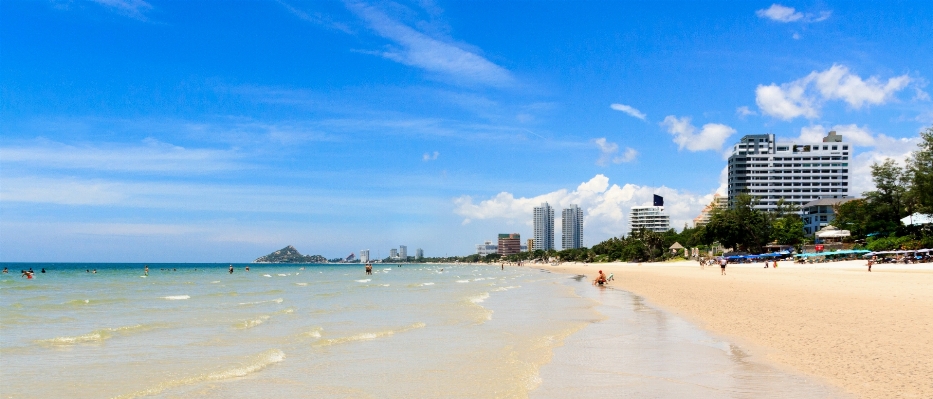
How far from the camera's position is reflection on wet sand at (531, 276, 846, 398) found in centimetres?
868

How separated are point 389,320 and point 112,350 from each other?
826 cm

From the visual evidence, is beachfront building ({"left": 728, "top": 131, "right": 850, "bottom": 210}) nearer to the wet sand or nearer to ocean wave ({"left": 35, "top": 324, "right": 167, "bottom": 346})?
the wet sand

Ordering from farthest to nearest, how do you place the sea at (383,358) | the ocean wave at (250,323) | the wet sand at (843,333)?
1. the ocean wave at (250,323)
2. the sea at (383,358)
3. the wet sand at (843,333)

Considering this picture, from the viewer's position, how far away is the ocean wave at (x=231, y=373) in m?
9.41

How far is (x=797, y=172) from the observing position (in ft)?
618

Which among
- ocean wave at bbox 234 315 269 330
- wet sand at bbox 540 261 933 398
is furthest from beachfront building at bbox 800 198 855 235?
ocean wave at bbox 234 315 269 330

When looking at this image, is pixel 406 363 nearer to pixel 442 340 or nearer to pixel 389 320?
pixel 442 340

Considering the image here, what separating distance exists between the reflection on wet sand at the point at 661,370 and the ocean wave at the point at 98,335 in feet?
37.5

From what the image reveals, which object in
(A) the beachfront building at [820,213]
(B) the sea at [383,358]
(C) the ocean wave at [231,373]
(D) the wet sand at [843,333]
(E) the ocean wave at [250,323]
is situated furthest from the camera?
(A) the beachfront building at [820,213]

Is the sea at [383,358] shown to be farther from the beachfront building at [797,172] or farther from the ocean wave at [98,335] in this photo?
the beachfront building at [797,172]

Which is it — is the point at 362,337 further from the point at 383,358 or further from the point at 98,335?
the point at 98,335

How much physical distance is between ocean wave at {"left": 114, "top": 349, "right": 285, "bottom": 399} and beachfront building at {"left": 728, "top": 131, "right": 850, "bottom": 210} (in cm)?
19348

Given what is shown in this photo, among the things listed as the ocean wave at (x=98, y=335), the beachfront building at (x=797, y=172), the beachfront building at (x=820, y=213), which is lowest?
the ocean wave at (x=98, y=335)

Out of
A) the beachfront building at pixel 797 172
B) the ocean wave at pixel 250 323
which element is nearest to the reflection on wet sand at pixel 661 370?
the ocean wave at pixel 250 323
